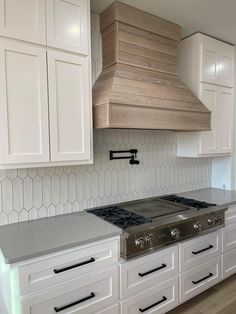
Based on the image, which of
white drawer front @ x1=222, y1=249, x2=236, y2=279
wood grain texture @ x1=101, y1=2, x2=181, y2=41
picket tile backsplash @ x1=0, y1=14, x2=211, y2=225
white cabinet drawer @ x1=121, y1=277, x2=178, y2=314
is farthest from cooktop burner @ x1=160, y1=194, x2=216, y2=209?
wood grain texture @ x1=101, y1=2, x2=181, y2=41

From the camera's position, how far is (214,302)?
215 cm

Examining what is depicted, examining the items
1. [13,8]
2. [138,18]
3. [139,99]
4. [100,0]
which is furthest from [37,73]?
[138,18]

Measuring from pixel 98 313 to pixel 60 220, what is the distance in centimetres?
69

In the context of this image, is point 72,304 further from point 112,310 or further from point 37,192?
point 37,192

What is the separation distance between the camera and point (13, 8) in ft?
4.65

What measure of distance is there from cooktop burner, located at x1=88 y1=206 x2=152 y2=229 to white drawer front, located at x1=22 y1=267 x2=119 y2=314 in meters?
0.32

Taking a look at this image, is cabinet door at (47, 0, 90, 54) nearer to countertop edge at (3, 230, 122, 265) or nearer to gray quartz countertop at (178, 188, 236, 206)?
countertop edge at (3, 230, 122, 265)

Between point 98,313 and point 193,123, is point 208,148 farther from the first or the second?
point 98,313

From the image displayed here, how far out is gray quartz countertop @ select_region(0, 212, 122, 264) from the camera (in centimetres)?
132

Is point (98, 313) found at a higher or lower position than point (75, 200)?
lower

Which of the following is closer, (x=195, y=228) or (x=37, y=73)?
(x=37, y=73)

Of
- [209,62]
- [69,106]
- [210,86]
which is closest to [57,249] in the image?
[69,106]

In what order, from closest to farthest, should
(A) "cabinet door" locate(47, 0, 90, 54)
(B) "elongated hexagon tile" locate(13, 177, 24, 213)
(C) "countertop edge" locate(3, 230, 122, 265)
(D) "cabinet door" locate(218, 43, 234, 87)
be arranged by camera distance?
(C) "countertop edge" locate(3, 230, 122, 265), (A) "cabinet door" locate(47, 0, 90, 54), (B) "elongated hexagon tile" locate(13, 177, 24, 213), (D) "cabinet door" locate(218, 43, 234, 87)

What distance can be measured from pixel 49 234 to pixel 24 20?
54.6 inches
